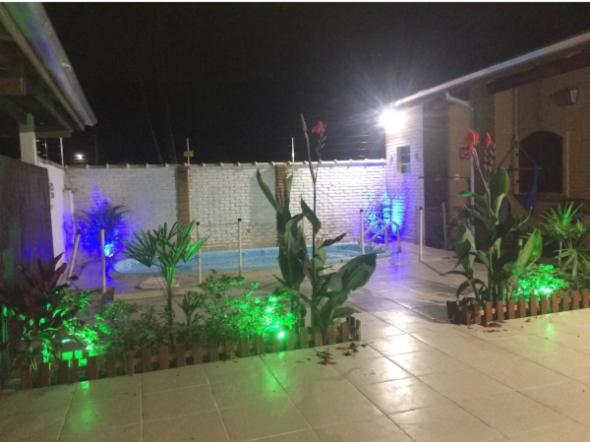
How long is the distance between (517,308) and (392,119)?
351 inches

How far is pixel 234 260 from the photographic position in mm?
11852

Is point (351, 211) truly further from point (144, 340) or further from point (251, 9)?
point (144, 340)

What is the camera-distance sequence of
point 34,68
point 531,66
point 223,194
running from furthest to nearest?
A: point 223,194 < point 531,66 < point 34,68

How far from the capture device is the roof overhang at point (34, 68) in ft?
11.0

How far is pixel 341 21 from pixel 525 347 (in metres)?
9.87

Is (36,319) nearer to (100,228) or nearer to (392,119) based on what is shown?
(100,228)

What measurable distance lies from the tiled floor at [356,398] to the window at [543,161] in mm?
6583

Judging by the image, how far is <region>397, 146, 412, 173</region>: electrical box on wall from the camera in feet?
43.2

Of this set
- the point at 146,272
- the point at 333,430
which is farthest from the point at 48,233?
the point at 333,430

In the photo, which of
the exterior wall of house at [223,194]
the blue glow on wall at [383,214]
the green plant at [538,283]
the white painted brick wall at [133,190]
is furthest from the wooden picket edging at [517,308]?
the white painted brick wall at [133,190]

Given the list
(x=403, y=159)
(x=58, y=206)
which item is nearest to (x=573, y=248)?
(x=403, y=159)

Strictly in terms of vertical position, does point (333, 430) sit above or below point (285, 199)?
below

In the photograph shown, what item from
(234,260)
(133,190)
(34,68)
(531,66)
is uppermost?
(531,66)

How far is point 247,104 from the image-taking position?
22047 mm
